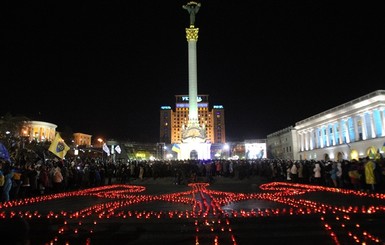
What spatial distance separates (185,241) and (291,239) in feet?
8.53

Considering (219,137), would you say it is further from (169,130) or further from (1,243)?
(1,243)

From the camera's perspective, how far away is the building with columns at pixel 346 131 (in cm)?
5112

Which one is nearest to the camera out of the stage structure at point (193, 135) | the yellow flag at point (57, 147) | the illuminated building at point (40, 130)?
the yellow flag at point (57, 147)

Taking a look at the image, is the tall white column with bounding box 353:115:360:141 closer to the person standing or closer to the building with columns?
the building with columns

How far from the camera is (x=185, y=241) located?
7.42 metres

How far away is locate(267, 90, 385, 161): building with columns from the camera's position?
168 feet

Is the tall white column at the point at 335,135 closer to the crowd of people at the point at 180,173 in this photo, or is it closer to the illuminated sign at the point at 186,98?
the crowd of people at the point at 180,173

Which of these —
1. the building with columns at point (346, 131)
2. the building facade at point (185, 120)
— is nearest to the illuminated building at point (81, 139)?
the building facade at point (185, 120)

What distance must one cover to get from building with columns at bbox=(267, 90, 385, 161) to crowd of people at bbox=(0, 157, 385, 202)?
85.4 ft

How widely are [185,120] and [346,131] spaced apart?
7939 cm

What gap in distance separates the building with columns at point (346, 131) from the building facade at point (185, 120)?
57.0m

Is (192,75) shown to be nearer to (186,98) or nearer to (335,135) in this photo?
(335,135)

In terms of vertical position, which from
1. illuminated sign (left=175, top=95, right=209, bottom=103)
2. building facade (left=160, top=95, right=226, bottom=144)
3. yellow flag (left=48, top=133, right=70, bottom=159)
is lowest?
yellow flag (left=48, top=133, right=70, bottom=159)

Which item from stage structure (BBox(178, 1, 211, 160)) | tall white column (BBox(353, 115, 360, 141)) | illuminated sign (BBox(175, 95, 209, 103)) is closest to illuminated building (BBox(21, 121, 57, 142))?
stage structure (BBox(178, 1, 211, 160))
